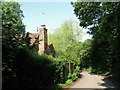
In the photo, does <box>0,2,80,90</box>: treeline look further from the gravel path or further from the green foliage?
the green foliage

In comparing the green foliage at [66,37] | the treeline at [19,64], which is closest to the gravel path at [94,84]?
the treeline at [19,64]

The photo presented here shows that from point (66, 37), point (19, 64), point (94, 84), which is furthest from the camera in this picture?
point (66, 37)

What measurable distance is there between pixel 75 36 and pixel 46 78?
191 ft

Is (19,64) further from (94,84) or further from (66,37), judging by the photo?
(66,37)

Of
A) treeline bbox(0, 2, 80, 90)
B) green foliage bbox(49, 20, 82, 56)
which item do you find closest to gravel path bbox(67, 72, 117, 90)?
treeline bbox(0, 2, 80, 90)

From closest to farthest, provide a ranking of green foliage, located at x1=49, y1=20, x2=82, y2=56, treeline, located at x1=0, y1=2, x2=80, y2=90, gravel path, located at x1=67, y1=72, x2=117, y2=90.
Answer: treeline, located at x1=0, y1=2, x2=80, y2=90, gravel path, located at x1=67, y1=72, x2=117, y2=90, green foliage, located at x1=49, y1=20, x2=82, y2=56

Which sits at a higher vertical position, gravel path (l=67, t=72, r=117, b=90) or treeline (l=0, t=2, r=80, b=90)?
treeline (l=0, t=2, r=80, b=90)

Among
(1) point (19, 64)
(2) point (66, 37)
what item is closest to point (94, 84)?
(1) point (19, 64)

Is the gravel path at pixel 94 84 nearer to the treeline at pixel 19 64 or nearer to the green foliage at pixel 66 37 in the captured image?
the treeline at pixel 19 64

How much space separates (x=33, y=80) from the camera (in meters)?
15.9

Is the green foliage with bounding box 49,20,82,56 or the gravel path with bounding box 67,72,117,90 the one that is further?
the green foliage with bounding box 49,20,82,56

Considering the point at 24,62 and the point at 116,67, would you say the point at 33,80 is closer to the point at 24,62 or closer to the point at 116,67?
the point at 24,62

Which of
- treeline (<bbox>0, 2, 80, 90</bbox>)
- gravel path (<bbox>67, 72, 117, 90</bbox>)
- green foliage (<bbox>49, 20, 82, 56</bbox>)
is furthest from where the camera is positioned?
green foliage (<bbox>49, 20, 82, 56</bbox>)

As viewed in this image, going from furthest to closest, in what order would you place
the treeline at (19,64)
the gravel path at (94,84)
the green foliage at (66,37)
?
1. the green foliage at (66,37)
2. the gravel path at (94,84)
3. the treeline at (19,64)
